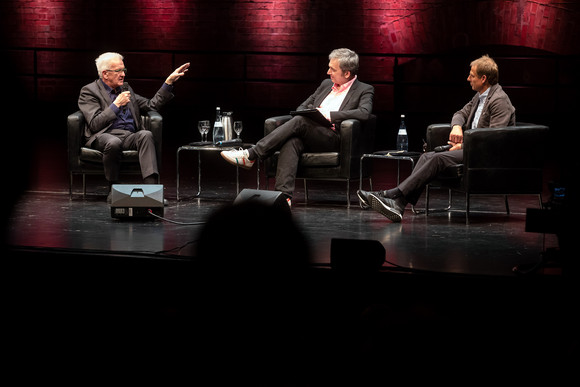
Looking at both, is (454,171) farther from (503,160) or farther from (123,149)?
(123,149)

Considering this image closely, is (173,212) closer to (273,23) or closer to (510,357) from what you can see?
(510,357)

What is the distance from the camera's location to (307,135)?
5578 millimetres

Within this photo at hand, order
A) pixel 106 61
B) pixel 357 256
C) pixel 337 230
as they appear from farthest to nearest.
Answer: pixel 106 61
pixel 337 230
pixel 357 256

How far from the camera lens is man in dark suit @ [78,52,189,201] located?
18.1 feet

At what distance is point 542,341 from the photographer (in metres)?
2.81

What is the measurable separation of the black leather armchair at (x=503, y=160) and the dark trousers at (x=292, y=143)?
3.31 feet

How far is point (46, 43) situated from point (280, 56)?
9.79 feet

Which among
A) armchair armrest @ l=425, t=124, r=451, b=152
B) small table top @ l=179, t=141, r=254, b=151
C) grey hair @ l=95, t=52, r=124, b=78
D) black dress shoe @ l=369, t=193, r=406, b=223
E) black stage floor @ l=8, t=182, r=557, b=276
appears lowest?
black stage floor @ l=8, t=182, r=557, b=276

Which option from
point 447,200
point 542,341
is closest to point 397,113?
point 447,200

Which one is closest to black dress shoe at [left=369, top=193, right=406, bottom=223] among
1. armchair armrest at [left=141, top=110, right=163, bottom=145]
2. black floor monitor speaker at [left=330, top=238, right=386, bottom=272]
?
armchair armrest at [left=141, top=110, right=163, bottom=145]

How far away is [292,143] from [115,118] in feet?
4.19

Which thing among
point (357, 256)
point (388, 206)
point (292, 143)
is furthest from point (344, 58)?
point (357, 256)

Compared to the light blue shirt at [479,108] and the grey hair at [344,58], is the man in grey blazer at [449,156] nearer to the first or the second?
the light blue shirt at [479,108]

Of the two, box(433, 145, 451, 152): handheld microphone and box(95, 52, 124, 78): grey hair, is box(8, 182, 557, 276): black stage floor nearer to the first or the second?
box(433, 145, 451, 152): handheld microphone
